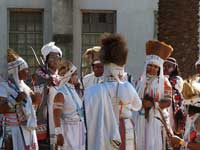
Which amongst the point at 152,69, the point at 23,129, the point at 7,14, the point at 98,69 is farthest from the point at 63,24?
the point at 23,129

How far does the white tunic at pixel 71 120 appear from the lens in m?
9.58

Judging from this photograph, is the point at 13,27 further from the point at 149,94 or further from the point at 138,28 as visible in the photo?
the point at 149,94

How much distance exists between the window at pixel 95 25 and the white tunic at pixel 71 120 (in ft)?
33.5

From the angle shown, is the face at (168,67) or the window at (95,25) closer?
the face at (168,67)

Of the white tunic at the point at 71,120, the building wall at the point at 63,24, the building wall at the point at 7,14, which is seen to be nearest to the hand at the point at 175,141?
the white tunic at the point at 71,120

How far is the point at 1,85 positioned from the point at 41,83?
0.89 m

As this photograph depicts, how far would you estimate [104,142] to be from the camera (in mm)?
8172

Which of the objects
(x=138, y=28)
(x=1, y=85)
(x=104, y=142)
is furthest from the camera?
(x=138, y=28)

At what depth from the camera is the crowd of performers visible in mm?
8211

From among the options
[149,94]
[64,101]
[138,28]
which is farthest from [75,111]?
[138,28]

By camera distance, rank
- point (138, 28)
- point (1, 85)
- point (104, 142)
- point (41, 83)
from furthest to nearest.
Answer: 1. point (138, 28)
2. point (41, 83)
3. point (1, 85)
4. point (104, 142)

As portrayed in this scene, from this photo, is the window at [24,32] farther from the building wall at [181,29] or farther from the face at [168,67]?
the face at [168,67]

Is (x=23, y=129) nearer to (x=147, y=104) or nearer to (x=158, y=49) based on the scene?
(x=147, y=104)

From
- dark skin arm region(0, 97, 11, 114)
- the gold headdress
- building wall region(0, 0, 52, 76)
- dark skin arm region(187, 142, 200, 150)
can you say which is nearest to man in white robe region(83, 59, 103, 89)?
the gold headdress
